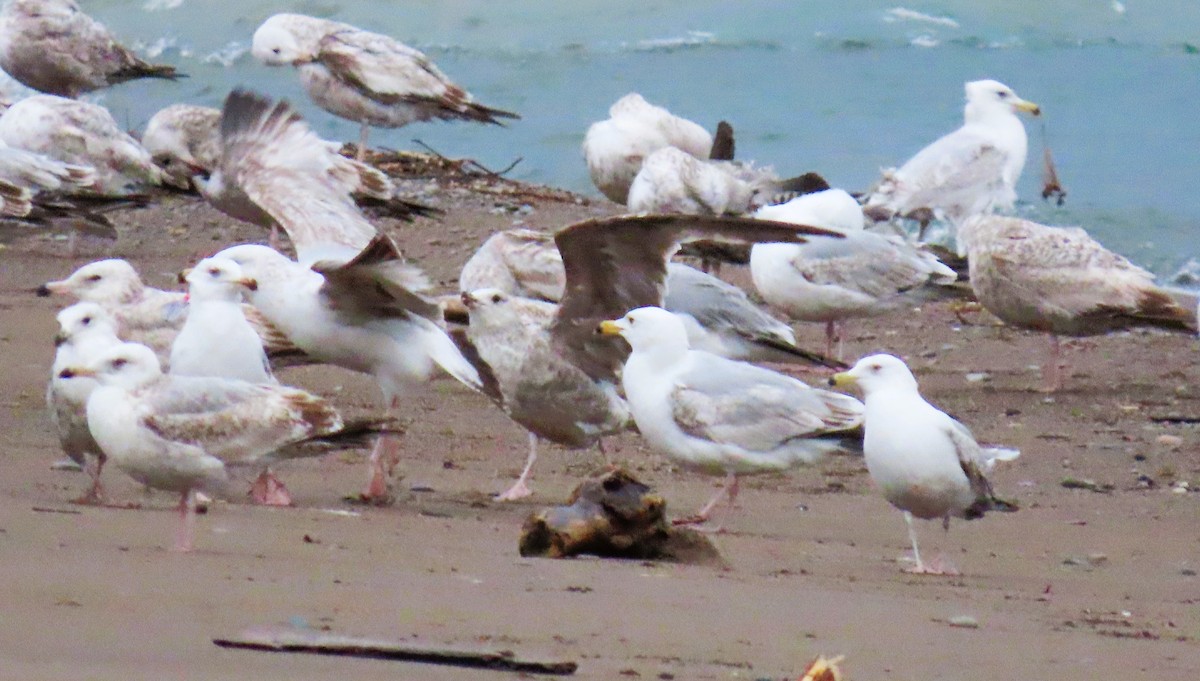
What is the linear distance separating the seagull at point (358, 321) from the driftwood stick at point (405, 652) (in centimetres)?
308

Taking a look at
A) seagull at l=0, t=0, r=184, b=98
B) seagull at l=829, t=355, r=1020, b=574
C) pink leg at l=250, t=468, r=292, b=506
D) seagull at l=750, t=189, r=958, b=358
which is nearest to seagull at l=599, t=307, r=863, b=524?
seagull at l=829, t=355, r=1020, b=574

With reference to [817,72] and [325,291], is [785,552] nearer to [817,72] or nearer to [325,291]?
[325,291]

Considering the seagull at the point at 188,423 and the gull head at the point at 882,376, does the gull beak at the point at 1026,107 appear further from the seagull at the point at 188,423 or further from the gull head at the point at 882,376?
the seagull at the point at 188,423

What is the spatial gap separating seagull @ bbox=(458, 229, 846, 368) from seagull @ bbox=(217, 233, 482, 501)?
1.41 metres

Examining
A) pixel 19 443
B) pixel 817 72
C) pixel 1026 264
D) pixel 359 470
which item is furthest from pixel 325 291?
pixel 817 72

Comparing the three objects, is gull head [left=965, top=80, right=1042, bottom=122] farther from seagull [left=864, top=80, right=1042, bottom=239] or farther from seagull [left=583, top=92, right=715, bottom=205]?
seagull [left=583, top=92, right=715, bottom=205]

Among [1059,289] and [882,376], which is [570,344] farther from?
[1059,289]

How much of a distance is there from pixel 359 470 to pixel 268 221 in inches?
163

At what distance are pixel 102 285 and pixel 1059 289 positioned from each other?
4464mm

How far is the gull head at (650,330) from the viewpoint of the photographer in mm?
7414

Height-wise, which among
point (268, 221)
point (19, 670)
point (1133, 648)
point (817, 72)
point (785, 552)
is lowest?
point (817, 72)

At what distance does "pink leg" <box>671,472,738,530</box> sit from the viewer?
7.21 meters

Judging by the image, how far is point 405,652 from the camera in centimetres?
429

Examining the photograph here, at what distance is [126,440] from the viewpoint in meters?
6.12
